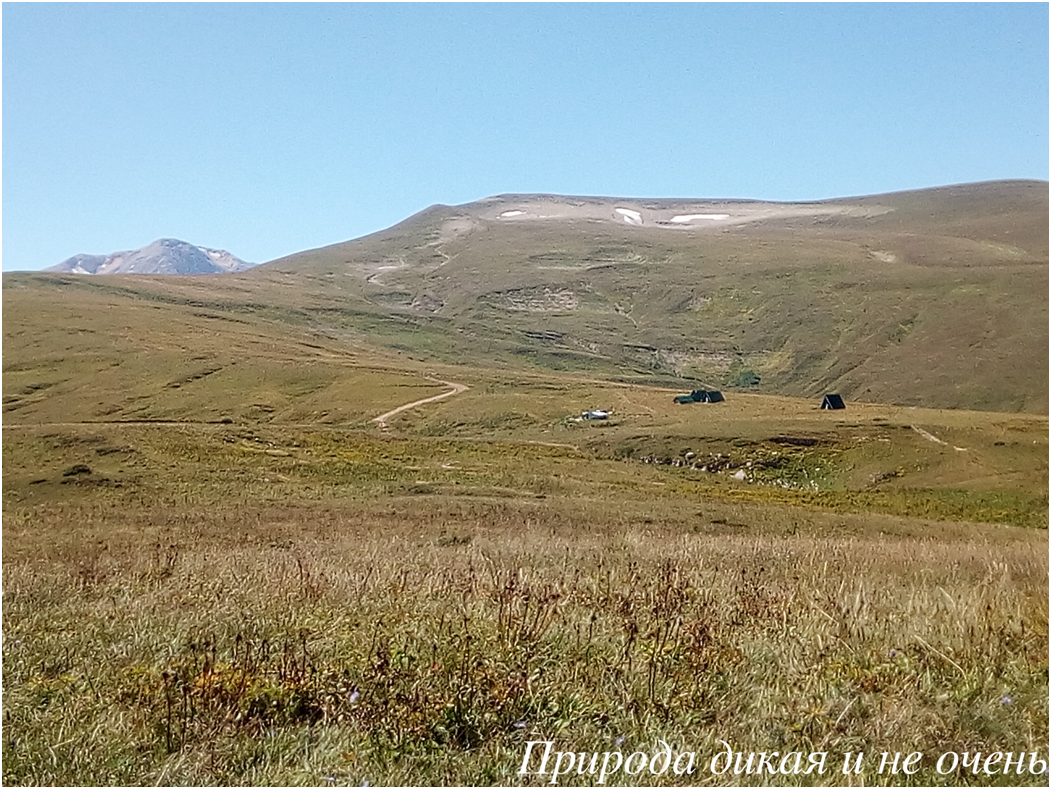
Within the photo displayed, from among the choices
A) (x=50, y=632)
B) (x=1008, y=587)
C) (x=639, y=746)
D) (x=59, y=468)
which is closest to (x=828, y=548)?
(x=1008, y=587)

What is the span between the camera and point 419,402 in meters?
97.6

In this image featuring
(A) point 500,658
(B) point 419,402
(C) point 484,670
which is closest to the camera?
(C) point 484,670

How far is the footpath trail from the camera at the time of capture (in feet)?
273

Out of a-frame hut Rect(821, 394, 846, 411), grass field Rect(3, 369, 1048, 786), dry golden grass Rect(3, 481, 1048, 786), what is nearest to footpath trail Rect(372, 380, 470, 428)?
a-frame hut Rect(821, 394, 846, 411)

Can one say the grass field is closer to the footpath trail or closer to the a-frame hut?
the a-frame hut

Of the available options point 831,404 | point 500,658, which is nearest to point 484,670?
point 500,658

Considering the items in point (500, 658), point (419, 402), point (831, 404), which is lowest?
point (419, 402)

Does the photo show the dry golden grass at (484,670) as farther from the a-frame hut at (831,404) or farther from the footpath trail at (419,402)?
the footpath trail at (419,402)

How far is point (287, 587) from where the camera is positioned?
738cm

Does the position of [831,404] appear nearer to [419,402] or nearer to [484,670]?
[419,402]

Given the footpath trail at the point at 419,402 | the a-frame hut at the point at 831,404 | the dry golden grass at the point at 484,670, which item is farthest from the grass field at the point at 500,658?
the footpath trail at the point at 419,402

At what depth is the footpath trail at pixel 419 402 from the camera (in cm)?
8319

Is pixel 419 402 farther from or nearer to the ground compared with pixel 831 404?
nearer to the ground

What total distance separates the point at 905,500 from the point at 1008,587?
39080 mm
